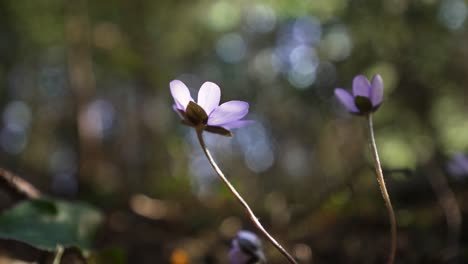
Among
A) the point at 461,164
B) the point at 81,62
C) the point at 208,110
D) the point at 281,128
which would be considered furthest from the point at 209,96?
the point at 281,128

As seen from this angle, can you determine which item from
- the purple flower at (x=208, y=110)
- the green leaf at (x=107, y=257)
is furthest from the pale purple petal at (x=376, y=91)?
the green leaf at (x=107, y=257)

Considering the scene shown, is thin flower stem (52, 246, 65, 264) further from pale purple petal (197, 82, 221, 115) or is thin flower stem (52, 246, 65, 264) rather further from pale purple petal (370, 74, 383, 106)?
pale purple petal (370, 74, 383, 106)

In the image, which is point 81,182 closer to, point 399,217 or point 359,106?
point 399,217

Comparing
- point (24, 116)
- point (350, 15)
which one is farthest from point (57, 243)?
point (24, 116)

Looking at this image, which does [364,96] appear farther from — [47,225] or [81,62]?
[81,62]

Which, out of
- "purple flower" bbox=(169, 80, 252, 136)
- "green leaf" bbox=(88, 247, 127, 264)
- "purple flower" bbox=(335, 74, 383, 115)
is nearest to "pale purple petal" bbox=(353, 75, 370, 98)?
"purple flower" bbox=(335, 74, 383, 115)

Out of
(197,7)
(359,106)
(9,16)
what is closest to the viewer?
(359,106)
